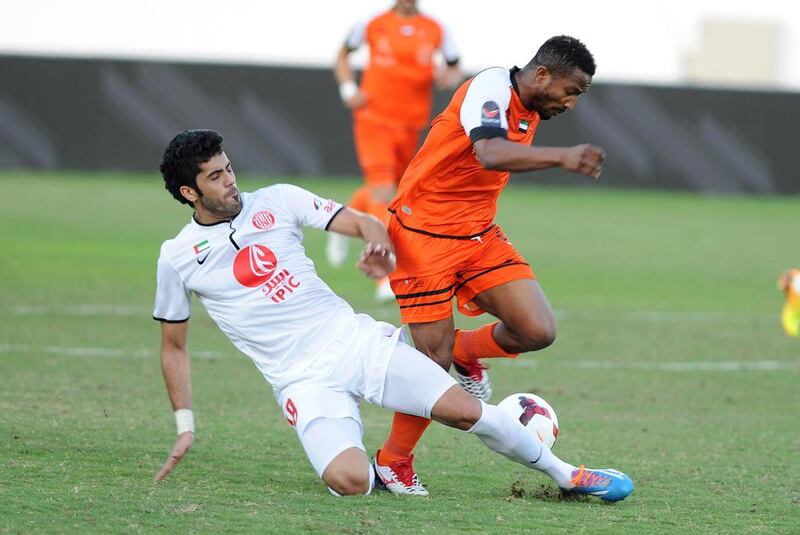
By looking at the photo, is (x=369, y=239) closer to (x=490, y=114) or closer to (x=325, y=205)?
(x=325, y=205)

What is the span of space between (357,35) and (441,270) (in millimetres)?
6355

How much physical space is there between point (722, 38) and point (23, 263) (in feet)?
84.0

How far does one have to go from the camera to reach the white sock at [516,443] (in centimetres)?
527

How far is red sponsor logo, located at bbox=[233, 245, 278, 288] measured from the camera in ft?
18.2

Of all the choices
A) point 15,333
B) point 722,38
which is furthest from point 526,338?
point 722,38

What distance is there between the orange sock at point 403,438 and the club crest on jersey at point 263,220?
100 cm

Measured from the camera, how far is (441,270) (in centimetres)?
612

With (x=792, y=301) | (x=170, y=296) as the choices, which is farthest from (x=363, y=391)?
(x=792, y=301)

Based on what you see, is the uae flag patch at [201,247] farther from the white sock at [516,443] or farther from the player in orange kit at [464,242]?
the white sock at [516,443]

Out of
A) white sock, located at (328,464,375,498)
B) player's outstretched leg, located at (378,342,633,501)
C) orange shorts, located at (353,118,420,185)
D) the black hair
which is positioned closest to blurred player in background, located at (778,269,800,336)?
orange shorts, located at (353,118,420,185)

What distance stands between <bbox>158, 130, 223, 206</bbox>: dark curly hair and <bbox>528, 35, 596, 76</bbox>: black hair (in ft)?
4.79

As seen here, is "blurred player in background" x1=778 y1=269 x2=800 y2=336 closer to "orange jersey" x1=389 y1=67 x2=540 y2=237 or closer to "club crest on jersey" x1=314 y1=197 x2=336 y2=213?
"orange jersey" x1=389 y1=67 x2=540 y2=237

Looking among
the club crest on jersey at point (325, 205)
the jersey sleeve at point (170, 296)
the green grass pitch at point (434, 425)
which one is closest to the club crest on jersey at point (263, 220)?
the club crest on jersey at point (325, 205)

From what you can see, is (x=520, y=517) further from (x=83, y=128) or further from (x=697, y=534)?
(x=83, y=128)
